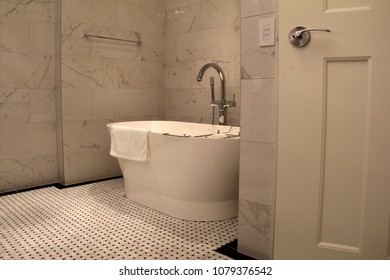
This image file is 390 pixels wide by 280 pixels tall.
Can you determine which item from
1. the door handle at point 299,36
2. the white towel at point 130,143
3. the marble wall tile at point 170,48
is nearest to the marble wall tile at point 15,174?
the white towel at point 130,143

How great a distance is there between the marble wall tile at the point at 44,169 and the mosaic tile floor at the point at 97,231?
0.27 metres

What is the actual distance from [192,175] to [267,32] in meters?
1.05

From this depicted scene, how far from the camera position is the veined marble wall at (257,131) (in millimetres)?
1581

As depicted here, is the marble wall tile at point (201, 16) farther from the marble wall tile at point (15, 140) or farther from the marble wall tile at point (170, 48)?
the marble wall tile at point (15, 140)

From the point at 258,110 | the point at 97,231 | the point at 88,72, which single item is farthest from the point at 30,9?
the point at 258,110

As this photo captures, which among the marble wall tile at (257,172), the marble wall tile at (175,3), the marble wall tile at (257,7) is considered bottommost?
the marble wall tile at (257,172)

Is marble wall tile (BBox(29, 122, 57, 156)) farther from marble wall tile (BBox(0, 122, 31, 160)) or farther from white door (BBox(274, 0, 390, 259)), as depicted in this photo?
white door (BBox(274, 0, 390, 259))

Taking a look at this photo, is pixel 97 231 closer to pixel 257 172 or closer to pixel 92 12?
pixel 257 172

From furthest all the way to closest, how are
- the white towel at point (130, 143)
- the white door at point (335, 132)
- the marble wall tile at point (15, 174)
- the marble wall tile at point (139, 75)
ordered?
the marble wall tile at point (139, 75), the marble wall tile at point (15, 174), the white towel at point (130, 143), the white door at point (335, 132)

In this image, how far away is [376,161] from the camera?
129 cm

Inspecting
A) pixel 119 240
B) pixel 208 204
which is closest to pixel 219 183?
pixel 208 204

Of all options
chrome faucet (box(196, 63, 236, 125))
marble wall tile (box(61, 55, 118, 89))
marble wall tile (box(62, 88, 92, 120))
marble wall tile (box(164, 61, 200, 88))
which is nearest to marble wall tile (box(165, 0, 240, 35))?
marble wall tile (box(164, 61, 200, 88))

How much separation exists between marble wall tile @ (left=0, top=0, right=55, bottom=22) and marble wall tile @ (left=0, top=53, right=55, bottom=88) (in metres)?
0.33

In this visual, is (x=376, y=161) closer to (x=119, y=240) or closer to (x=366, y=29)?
(x=366, y=29)
